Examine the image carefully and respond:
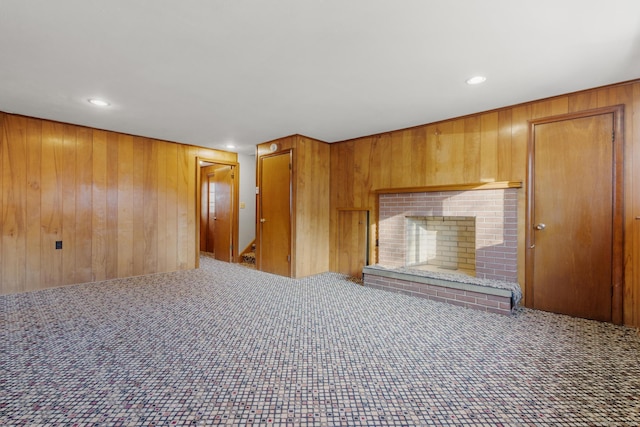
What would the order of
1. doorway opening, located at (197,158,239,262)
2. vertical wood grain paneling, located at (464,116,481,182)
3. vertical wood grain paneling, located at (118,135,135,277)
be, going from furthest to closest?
doorway opening, located at (197,158,239,262) < vertical wood grain paneling, located at (118,135,135,277) < vertical wood grain paneling, located at (464,116,481,182)

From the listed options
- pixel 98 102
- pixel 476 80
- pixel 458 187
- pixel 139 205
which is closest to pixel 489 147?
pixel 458 187

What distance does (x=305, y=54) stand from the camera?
2199mm

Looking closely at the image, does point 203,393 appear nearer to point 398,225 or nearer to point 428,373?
point 428,373

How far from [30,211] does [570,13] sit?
18.7ft

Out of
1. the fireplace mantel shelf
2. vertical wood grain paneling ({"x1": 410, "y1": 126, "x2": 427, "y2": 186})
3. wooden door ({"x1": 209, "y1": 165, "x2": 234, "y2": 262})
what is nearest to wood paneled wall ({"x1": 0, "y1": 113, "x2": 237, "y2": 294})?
wooden door ({"x1": 209, "y1": 165, "x2": 234, "y2": 262})

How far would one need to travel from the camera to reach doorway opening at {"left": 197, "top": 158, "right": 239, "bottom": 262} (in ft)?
19.2

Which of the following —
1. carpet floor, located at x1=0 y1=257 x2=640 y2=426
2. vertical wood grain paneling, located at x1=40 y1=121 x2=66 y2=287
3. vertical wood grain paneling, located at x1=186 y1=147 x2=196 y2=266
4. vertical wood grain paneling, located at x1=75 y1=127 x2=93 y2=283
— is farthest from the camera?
vertical wood grain paneling, located at x1=186 y1=147 x2=196 y2=266

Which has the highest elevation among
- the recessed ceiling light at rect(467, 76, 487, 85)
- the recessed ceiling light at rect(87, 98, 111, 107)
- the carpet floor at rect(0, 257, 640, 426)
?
the recessed ceiling light at rect(467, 76, 487, 85)

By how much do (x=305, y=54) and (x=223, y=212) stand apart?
451 cm

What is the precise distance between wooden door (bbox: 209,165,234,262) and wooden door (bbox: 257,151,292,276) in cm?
116

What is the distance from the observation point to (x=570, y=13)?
Result: 69.2 inches

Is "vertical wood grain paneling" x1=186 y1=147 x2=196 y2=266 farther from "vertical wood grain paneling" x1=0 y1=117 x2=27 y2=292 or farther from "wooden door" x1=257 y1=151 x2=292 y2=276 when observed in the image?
"vertical wood grain paneling" x1=0 y1=117 x2=27 y2=292

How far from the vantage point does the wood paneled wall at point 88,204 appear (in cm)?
360

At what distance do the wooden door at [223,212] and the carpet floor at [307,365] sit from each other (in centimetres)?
271
